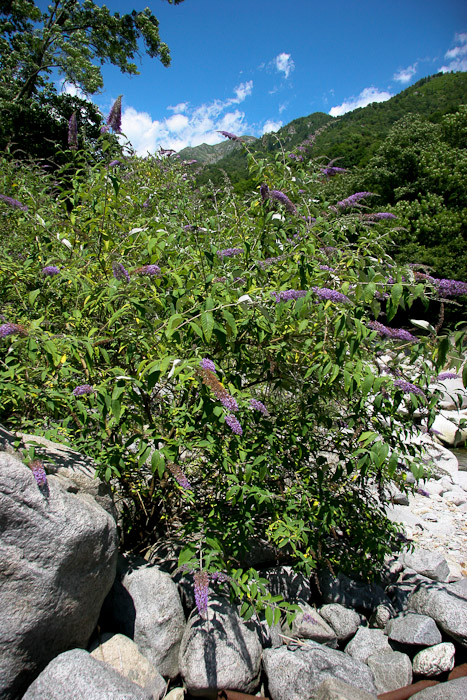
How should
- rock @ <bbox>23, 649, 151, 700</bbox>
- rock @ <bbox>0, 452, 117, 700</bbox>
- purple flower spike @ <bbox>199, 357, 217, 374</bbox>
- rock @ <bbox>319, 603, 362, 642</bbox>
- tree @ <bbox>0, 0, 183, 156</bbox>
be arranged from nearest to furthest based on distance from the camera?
purple flower spike @ <bbox>199, 357, 217, 374</bbox> < rock @ <bbox>23, 649, 151, 700</bbox> < rock @ <bbox>0, 452, 117, 700</bbox> < rock @ <bbox>319, 603, 362, 642</bbox> < tree @ <bbox>0, 0, 183, 156</bbox>

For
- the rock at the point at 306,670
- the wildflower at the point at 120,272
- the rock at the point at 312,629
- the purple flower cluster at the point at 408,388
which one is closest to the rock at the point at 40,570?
the wildflower at the point at 120,272

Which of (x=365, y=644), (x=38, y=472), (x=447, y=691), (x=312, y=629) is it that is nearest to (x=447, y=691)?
(x=447, y=691)

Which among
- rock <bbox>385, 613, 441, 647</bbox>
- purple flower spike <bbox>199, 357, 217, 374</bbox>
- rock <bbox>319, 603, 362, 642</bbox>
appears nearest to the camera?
purple flower spike <bbox>199, 357, 217, 374</bbox>

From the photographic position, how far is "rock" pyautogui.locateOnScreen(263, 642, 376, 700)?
8.42 feet

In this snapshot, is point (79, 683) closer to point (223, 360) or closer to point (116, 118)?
point (223, 360)

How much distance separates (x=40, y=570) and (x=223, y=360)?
5.52ft

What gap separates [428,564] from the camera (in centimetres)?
433

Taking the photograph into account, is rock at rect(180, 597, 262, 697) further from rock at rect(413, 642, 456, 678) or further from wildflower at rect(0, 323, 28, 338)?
wildflower at rect(0, 323, 28, 338)

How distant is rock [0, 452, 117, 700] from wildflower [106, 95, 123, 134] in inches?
92.0

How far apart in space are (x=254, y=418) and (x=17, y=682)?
1.91 m

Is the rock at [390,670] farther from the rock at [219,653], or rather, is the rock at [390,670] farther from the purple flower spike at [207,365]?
the purple flower spike at [207,365]

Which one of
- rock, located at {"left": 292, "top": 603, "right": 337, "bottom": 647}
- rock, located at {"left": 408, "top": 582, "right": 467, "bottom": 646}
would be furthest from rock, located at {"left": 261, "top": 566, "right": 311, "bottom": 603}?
rock, located at {"left": 408, "top": 582, "right": 467, "bottom": 646}

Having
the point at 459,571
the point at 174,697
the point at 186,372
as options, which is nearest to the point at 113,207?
the point at 186,372

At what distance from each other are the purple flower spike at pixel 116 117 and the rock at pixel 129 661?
3464mm
